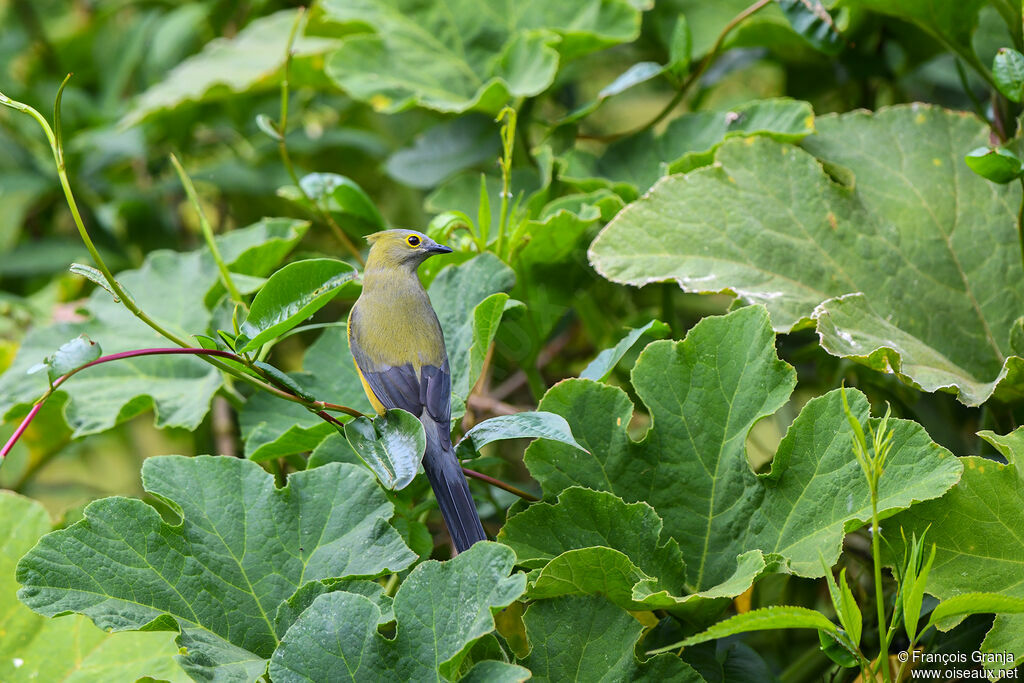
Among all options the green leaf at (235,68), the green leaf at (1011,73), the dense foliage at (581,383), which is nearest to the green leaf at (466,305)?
the dense foliage at (581,383)

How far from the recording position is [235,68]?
8.07 ft

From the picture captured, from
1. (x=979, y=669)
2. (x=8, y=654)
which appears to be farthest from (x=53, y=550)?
(x=979, y=669)

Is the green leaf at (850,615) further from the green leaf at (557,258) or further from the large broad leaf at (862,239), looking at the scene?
the green leaf at (557,258)

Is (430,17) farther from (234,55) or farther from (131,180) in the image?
(131,180)

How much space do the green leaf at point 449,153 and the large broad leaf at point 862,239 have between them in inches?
25.9

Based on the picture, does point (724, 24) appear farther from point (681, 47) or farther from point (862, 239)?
point (862, 239)

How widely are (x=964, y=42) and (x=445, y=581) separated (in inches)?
56.0

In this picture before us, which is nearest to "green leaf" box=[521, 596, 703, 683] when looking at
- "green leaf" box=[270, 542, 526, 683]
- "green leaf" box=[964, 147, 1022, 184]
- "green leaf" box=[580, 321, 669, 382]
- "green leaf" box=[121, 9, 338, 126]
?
"green leaf" box=[270, 542, 526, 683]

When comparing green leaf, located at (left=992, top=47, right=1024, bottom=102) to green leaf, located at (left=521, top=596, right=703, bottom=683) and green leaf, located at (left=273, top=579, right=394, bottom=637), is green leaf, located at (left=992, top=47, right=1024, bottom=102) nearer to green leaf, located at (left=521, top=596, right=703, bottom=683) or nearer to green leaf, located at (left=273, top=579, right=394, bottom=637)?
green leaf, located at (left=521, top=596, right=703, bottom=683)

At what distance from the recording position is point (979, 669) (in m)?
1.28

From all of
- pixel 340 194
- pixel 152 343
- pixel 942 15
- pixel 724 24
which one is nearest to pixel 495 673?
pixel 340 194

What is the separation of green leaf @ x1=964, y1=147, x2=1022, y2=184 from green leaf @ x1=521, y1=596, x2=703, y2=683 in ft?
2.67

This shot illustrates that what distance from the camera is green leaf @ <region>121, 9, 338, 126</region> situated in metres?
2.39

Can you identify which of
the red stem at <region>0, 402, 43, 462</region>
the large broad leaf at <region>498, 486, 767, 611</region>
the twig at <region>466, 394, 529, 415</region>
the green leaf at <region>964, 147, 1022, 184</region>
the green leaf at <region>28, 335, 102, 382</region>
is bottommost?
the twig at <region>466, 394, 529, 415</region>
